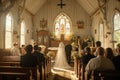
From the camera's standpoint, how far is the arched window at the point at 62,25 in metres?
21.5

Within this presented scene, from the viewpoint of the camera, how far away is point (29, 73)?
16.3 ft

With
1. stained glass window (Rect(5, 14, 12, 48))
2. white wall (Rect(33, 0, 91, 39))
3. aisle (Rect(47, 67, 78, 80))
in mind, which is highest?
white wall (Rect(33, 0, 91, 39))

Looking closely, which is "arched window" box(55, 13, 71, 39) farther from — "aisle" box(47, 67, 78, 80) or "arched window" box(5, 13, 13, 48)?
"aisle" box(47, 67, 78, 80)

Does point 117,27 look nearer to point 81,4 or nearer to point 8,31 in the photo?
point 8,31

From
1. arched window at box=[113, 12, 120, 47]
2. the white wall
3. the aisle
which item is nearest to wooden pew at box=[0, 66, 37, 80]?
the aisle

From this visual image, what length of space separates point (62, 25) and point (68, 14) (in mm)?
1258

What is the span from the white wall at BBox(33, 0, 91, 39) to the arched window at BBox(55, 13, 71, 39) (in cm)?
40

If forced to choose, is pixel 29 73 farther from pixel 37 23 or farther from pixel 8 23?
pixel 37 23

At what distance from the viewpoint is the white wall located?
845 inches

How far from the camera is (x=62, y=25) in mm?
21562

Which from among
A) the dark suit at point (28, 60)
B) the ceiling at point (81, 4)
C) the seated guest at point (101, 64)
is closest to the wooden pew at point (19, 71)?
the dark suit at point (28, 60)

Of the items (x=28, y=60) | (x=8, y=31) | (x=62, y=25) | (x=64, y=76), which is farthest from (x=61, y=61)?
(x=62, y=25)

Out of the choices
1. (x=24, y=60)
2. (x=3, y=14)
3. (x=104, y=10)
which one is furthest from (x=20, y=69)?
(x=104, y=10)

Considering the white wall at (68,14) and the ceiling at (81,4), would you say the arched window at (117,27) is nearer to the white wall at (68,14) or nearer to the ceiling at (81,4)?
the ceiling at (81,4)
